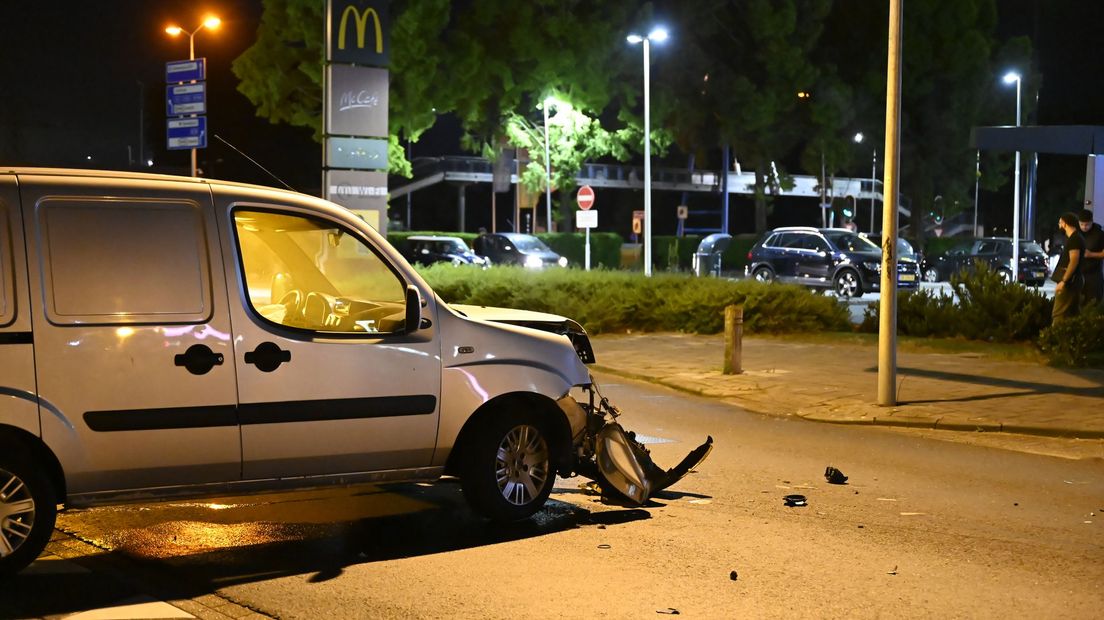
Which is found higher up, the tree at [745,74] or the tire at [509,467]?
the tree at [745,74]

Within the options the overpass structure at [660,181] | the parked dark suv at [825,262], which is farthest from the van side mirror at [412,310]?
the overpass structure at [660,181]

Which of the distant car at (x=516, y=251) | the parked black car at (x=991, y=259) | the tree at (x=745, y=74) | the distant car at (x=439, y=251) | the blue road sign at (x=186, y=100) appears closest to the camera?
the parked black car at (x=991, y=259)

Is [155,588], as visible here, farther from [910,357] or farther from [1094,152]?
[1094,152]

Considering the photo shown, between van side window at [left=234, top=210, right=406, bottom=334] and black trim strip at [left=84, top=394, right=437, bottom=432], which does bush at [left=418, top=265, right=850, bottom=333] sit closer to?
van side window at [left=234, top=210, right=406, bottom=334]

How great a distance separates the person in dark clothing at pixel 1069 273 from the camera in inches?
614

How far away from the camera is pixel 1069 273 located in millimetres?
15656

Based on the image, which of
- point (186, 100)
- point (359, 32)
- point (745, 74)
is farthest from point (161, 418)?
point (745, 74)

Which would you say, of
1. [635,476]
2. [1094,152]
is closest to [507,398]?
[635,476]

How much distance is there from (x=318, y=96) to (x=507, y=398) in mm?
38925

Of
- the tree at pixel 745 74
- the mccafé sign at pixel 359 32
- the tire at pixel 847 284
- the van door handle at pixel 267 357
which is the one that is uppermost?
the tree at pixel 745 74

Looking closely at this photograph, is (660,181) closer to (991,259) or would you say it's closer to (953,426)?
(991,259)

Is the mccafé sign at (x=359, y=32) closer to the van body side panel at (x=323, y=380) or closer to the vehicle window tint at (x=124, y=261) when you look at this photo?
the van body side panel at (x=323, y=380)

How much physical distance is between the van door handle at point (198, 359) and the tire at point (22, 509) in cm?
86

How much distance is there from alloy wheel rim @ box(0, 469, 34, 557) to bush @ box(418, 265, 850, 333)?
615 inches
